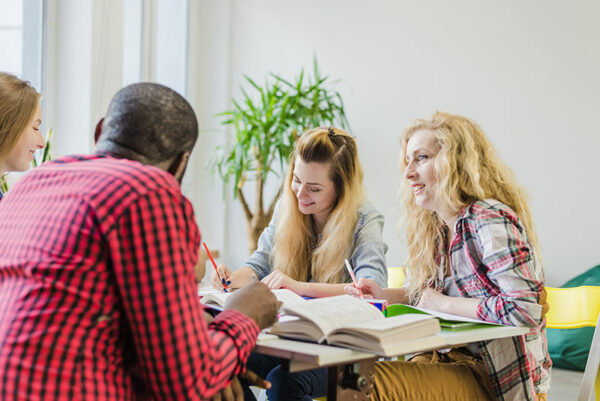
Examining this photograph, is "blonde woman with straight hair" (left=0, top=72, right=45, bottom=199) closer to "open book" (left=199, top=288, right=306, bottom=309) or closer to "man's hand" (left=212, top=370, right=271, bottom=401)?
"open book" (left=199, top=288, right=306, bottom=309)

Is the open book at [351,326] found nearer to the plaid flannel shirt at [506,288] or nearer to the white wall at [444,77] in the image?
the plaid flannel shirt at [506,288]

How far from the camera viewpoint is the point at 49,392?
0.97 meters

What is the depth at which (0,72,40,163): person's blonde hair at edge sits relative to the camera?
2172 mm

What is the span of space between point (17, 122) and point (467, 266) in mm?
1531

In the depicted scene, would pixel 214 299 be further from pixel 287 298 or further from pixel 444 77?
pixel 444 77

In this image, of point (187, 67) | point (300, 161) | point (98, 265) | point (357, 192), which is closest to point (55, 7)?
point (187, 67)

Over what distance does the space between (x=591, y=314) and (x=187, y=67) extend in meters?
3.47

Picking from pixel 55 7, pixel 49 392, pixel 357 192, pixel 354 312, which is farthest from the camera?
pixel 55 7

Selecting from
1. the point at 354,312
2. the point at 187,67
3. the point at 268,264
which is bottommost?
the point at 268,264

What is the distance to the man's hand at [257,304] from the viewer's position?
1.27 metres

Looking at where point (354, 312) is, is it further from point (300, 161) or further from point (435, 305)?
point (300, 161)

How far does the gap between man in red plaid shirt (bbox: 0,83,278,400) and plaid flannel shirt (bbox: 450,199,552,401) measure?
929 millimetres

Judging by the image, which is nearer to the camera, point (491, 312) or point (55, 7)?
point (491, 312)

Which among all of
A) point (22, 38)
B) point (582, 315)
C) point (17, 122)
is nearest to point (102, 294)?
point (17, 122)
